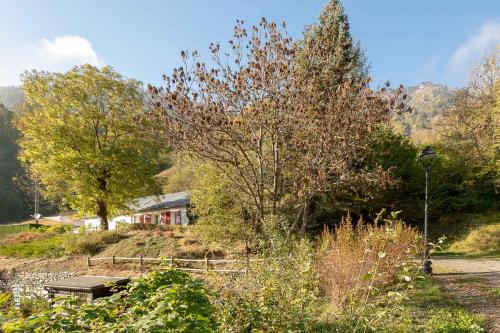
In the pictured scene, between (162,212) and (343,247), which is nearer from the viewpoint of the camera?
(343,247)

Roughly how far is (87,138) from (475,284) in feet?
84.2

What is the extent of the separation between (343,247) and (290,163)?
176 inches

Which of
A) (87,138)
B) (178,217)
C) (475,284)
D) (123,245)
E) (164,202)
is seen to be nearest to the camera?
(475,284)

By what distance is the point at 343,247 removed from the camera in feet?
28.1

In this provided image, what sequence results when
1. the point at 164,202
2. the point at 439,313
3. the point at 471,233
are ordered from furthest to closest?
the point at 164,202
the point at 471,233
the point at 439,313

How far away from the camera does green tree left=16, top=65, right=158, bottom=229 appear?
24.8 m

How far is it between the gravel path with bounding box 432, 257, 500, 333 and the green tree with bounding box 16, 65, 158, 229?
2162 centimetres

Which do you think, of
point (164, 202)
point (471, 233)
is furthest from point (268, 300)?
point (164, 202)

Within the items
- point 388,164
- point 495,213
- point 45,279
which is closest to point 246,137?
point 388,164

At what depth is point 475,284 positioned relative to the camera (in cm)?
921

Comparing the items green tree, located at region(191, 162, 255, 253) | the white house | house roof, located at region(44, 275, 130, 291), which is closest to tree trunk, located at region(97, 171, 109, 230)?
the white house

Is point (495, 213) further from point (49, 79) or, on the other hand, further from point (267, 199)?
point (49, 79)

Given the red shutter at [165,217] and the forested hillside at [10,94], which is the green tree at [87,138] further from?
the forested hillside at [10,94]

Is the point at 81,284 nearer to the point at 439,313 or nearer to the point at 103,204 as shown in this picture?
the point at 439,313
